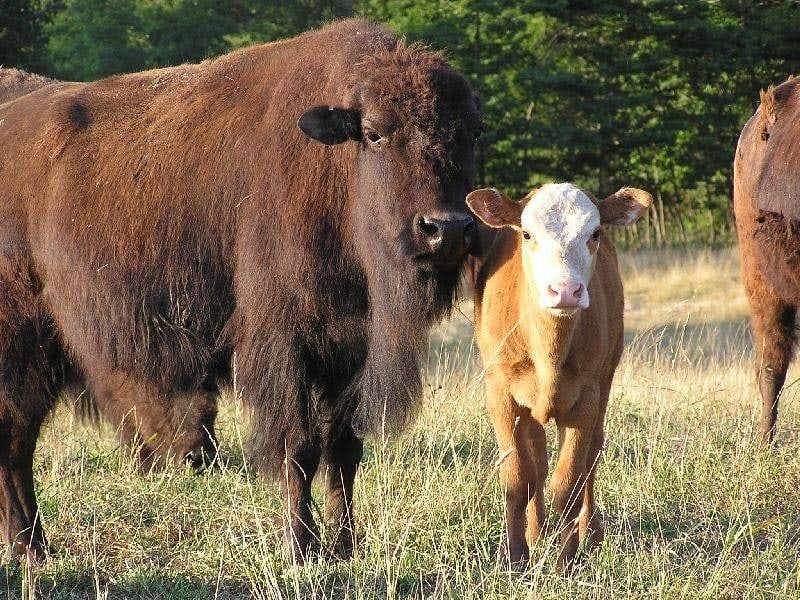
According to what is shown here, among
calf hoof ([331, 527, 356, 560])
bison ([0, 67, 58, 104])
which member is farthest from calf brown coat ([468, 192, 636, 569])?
bison ([0, 67, 58, 104])

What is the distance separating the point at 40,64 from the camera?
20516mm

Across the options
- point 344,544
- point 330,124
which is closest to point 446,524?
point 344,544

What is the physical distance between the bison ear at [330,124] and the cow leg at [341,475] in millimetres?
1599

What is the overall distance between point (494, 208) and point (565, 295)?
0.66 m

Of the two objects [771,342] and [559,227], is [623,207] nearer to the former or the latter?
[559,227]

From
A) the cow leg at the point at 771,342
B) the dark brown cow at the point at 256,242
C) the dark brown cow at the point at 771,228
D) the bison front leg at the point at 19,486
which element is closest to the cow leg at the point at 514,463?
the dark brown cow at the point at 256,242

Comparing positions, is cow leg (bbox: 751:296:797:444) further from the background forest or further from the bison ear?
the background forest

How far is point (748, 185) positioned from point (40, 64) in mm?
15381

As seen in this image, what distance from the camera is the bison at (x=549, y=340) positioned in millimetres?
4977

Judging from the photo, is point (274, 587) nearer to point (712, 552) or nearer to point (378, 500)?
point (378, 500)

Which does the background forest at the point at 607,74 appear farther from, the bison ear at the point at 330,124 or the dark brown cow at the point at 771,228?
the bison ear at the point at 330,124

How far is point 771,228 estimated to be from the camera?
7.99 m

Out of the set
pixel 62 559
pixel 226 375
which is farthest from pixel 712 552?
pixel 62 559

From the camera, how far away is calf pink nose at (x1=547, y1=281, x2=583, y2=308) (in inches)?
185
